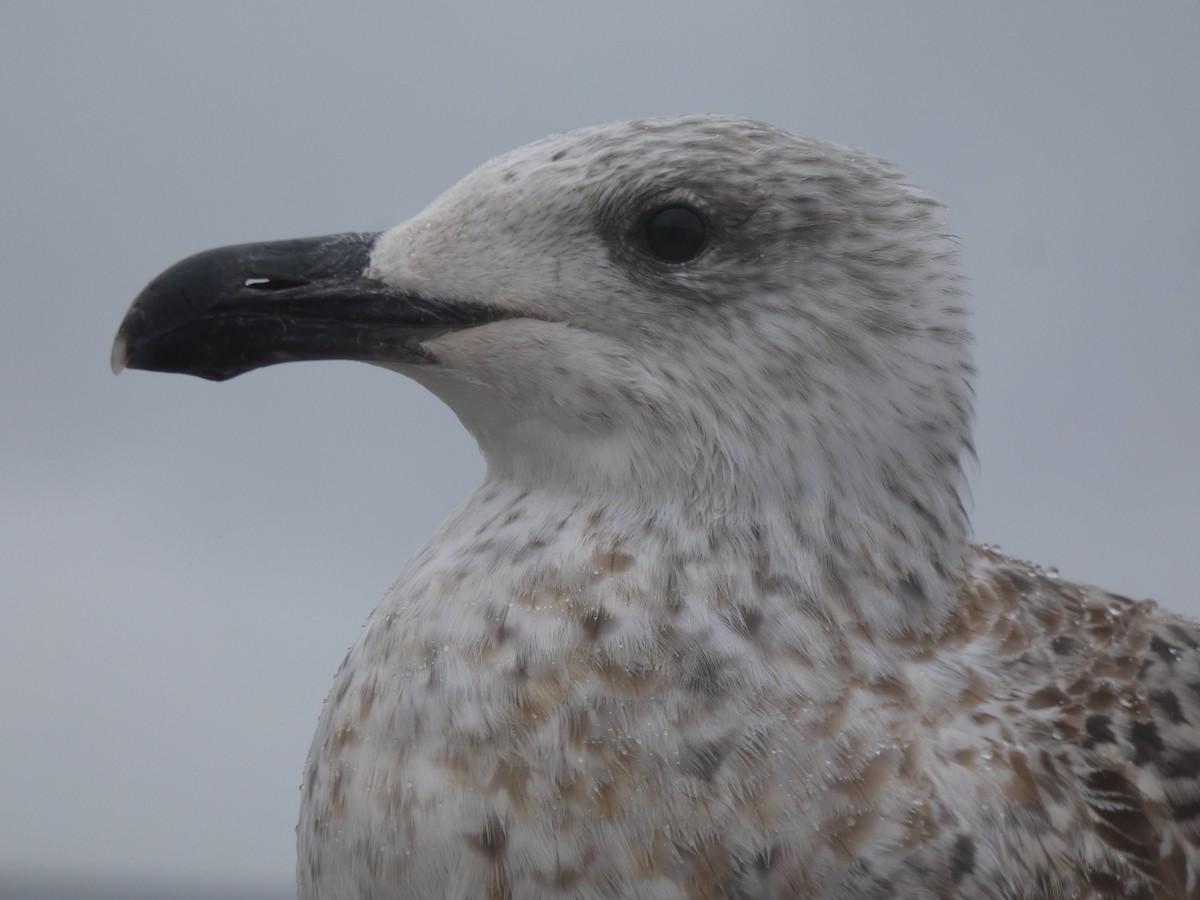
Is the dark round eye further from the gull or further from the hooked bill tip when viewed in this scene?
the hooked bill tip

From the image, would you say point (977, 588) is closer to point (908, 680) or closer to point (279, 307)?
point (908, 680)

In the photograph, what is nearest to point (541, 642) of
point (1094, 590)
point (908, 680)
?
point (908, 680)

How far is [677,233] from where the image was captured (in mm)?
1839

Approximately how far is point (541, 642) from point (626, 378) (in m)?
0.38

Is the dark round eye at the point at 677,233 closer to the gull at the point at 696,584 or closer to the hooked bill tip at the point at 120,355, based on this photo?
the gull at the point at 696,584

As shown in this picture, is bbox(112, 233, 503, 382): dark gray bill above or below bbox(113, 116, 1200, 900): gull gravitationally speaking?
above

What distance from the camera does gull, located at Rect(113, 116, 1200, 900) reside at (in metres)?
1.55

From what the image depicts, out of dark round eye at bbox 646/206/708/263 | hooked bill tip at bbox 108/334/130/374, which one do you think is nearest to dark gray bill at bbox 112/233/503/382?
hooked bill tip at bbox 108/334/130/374

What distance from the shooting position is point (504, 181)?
191 centimetres

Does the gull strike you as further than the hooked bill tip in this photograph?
No

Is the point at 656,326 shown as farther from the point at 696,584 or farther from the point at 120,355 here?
the point at 120,355

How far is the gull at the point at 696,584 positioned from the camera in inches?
61.0

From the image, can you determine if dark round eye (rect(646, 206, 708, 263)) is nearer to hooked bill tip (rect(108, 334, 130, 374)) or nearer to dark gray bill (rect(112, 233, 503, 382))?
dark gray bill (rect(112, 233, 503, 382))

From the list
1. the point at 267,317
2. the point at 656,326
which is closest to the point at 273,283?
the point at 267,317
